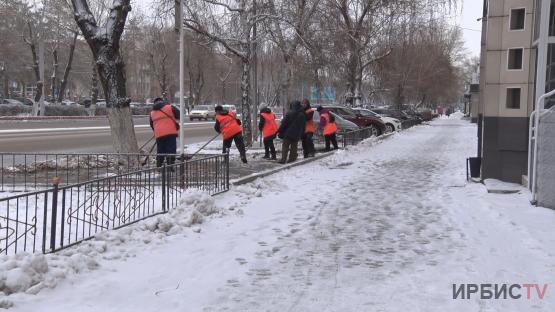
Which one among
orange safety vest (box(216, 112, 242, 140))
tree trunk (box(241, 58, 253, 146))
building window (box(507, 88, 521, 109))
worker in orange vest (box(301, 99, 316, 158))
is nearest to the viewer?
building window (box(507, 88, 521, 109))

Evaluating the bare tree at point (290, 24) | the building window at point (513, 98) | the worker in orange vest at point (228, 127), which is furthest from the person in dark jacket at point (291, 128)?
the building window at point (513, 98)

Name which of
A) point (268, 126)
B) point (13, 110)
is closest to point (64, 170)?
point (268, 126)

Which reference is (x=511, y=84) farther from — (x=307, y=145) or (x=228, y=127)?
(x=307, y=145)

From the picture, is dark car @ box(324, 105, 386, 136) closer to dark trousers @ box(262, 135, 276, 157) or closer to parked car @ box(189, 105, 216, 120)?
dark trousers @ box(262, 135, 276, 157)

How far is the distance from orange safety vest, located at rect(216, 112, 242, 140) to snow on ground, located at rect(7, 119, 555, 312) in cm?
428

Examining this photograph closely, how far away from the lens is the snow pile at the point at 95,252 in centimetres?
Answer: 486

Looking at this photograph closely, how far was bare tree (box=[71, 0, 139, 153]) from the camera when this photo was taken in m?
13.6

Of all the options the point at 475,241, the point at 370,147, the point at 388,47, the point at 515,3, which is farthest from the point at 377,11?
the point at 475,241

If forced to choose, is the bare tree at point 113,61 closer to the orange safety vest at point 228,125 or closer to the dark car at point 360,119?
the orange safety vest at point 228,125

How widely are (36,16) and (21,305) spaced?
57.5 m

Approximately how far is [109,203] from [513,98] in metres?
8.14

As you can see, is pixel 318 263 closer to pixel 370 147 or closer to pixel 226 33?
pixel 226 33

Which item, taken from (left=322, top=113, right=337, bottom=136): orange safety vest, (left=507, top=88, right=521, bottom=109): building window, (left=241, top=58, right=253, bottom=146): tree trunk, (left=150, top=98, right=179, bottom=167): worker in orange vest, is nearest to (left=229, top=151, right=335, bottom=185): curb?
(left=322, top=113, right=337, bottom=136): orange safety vest

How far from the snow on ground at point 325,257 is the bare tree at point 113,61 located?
15.4ft
